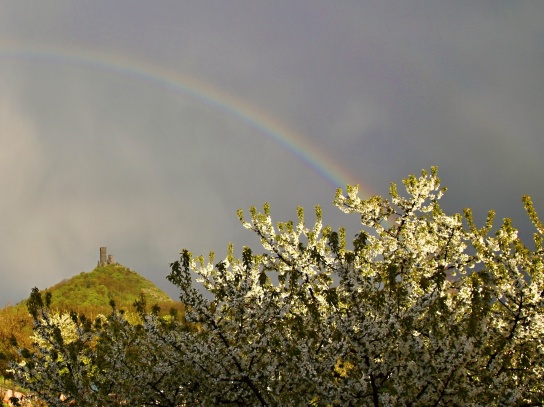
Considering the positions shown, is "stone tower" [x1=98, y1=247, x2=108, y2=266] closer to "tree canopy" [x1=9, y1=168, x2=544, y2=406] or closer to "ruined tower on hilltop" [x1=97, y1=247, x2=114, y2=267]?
"ruined tower on hilltop" [x1=97, y1=247, x2=114, y2=267]

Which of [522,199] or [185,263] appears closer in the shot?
[185,263]

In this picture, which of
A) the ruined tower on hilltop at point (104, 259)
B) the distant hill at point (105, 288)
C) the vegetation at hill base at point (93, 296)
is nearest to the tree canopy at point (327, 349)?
the vegetation at hill base at point (93, 296)

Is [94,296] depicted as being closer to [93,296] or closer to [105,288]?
[93,296]

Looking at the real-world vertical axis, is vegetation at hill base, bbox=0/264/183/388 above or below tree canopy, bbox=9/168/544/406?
above

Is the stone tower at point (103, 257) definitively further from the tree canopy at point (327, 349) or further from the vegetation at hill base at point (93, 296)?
the tree canopy at point (327, 349)

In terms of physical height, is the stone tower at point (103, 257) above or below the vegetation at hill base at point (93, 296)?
above

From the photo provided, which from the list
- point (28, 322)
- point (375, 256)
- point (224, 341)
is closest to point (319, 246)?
point (375, 256)

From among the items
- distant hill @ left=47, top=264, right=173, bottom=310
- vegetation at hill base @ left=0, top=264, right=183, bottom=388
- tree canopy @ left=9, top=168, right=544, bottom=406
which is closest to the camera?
tree canopy @ left=9, top=168, right=544, bottom=406

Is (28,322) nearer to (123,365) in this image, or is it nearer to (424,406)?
(123,365)

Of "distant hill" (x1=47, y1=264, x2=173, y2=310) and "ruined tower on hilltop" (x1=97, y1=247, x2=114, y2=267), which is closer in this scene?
"distant hill" (x1=47, y1=264, x2=173, y2=310)

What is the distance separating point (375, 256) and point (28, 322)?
3263cm

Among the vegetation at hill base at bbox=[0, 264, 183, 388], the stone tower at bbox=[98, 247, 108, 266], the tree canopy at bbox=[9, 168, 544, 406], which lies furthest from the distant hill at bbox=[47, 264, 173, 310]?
the tree canopy at bbox=[9, 168, 544, 406]

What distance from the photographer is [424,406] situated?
7.90 meters

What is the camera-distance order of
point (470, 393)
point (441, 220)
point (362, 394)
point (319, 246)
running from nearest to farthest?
point (470, 393) < point (362, 394) < point (441, 220) < point (319, 246)
